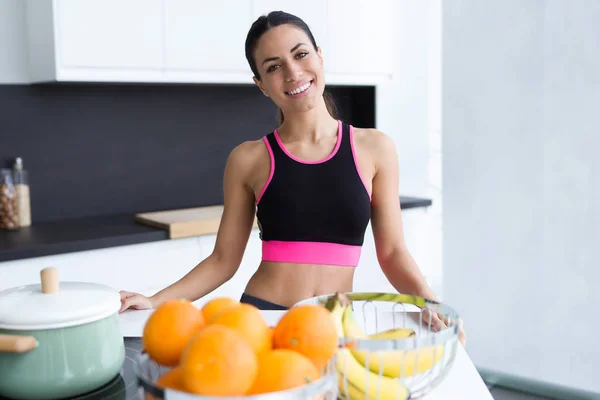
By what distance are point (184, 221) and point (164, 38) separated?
2.43ft

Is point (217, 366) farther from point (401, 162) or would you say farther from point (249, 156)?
point (401, 162)

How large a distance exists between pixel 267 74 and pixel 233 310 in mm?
963

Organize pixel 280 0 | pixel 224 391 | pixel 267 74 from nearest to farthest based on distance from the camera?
pixel 224 391 → pixel 267 74 → pixel 280 0

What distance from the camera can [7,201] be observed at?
2646 millimetres

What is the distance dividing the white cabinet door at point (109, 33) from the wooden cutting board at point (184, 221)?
1.99 ft

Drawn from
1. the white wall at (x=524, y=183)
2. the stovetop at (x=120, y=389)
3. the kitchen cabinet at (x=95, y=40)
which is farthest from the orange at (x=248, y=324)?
the white wall at (x=524, y=183)

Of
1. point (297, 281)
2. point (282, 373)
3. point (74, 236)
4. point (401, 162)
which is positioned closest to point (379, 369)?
point (282, 373)

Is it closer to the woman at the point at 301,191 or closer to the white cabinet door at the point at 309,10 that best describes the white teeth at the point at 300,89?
the woman at the point at 301,191

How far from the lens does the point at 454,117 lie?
361cm

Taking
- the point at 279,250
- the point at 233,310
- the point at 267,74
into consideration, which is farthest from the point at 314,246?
the point at 233,310

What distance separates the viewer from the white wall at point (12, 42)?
2.73m

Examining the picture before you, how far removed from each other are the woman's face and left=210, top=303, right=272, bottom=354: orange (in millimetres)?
920

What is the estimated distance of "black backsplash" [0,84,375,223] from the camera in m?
2.86

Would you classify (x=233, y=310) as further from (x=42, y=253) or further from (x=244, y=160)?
(x=42, y=253)
